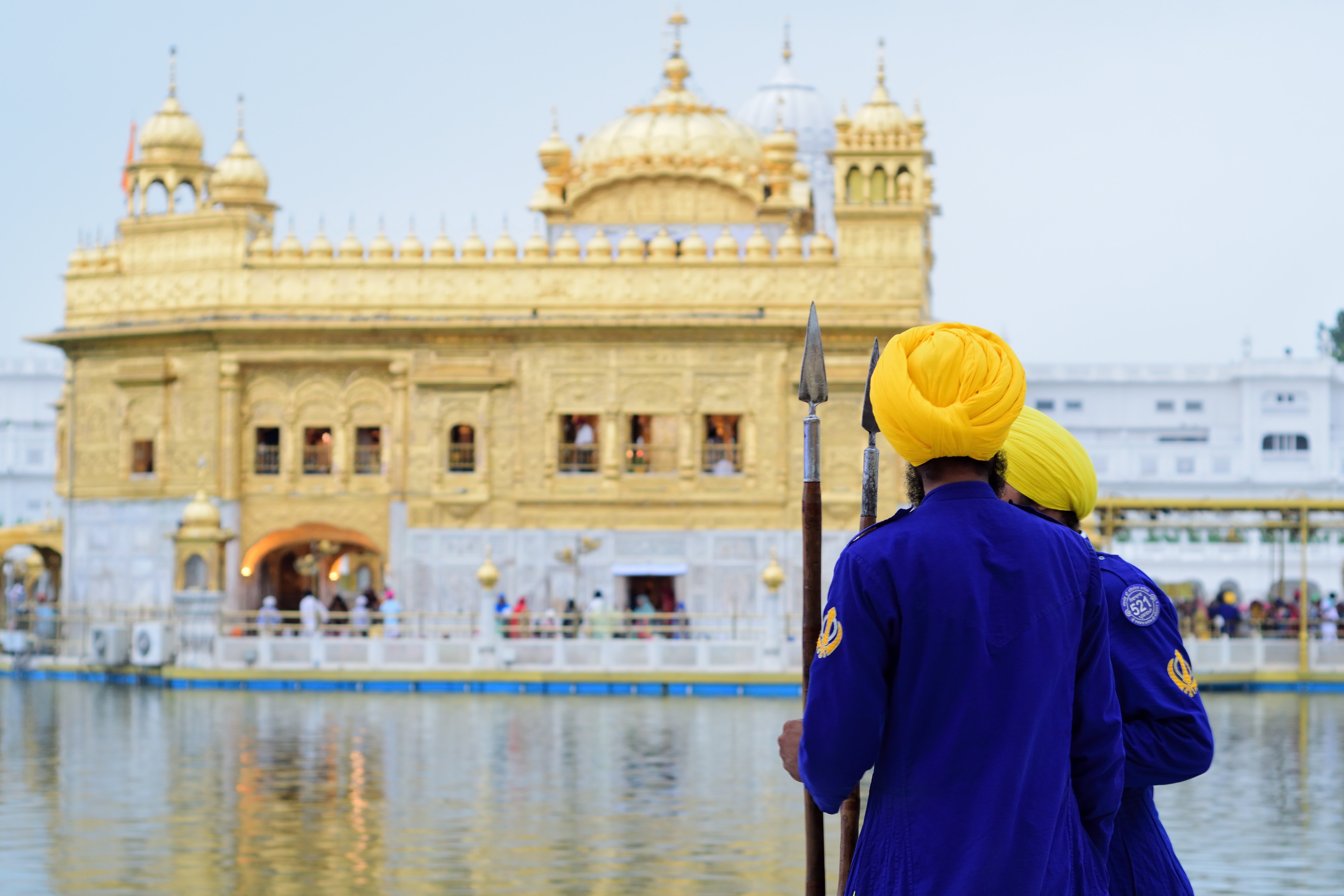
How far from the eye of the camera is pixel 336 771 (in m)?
13.9

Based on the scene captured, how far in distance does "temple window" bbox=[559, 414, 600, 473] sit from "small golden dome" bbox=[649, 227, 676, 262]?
8.33 ft

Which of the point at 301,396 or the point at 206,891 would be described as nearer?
the point at 206,891

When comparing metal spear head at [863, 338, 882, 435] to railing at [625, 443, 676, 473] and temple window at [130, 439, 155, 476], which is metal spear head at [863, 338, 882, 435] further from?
temple window at [130, 439, 155, 476]

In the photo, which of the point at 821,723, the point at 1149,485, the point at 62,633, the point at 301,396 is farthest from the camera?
the point at 1149,485

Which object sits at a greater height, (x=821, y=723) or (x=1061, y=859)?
(x=821, y=723)

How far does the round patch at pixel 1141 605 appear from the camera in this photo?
12.2 feet

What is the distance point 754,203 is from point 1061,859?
28345 mm

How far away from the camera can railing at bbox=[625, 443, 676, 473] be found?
28562mm

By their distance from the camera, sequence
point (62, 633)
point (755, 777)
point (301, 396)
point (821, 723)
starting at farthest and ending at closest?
point (301, 396), point (62, 633), point (755, 777), point (821, 723)

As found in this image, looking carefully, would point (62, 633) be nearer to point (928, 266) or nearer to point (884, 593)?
point (928, 266)

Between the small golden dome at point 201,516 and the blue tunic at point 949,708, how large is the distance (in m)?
24.5

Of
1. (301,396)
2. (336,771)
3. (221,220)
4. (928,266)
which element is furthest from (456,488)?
(336,771)

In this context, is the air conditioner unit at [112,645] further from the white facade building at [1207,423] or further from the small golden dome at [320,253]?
the white facade building at [1207,423]

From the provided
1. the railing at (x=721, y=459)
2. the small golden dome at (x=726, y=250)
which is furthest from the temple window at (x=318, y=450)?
the small golden dome at (x=726, y=250)
